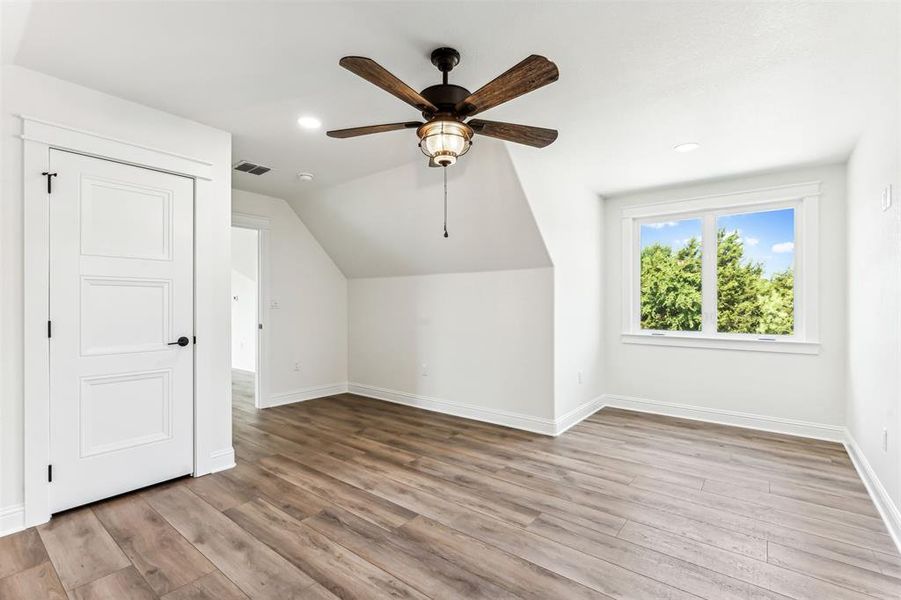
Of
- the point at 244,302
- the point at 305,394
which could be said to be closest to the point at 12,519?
the point at 305,394

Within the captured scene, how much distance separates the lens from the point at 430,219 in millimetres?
4219

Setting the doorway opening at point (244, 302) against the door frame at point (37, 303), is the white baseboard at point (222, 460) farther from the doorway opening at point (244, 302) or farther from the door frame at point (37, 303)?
the doorway opening at point (244, 302)

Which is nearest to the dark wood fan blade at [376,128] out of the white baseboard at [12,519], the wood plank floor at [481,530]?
the wood plank floor at [481,530]

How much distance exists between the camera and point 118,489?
266 centimetres

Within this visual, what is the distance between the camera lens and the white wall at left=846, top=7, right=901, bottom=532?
2258 millimetres

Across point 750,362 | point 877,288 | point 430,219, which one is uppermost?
point 430,219

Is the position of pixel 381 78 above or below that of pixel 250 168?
below

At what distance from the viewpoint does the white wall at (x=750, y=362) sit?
3.78 meters

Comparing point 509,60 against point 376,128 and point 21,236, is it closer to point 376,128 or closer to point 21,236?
point 376,128

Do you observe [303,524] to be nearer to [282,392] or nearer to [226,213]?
[226,213]

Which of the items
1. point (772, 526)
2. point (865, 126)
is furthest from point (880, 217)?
→ point (772, 526)

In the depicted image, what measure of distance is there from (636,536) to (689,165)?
309 centimetres

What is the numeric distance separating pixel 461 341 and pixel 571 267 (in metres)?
1.37

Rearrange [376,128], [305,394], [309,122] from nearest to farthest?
[376,128]
[309,122]
[305,394]
